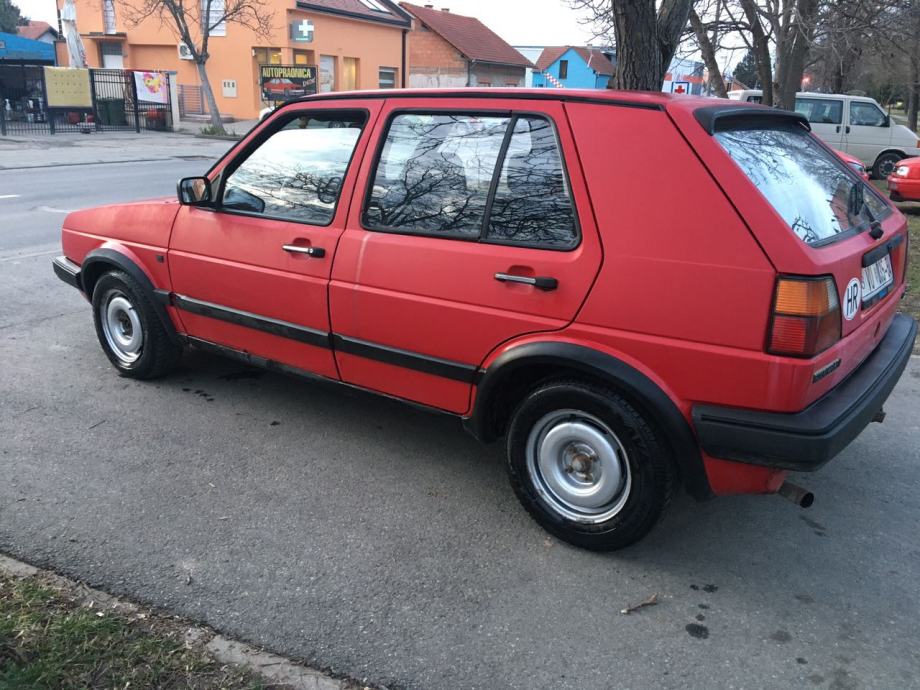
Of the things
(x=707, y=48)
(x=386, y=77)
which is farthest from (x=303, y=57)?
(x=707, y=48)

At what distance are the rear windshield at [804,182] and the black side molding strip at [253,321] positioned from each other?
2074 millimetres

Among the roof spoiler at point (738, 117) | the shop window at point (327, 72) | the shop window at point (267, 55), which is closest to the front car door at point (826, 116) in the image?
the roof spoiler at point (738, 117)

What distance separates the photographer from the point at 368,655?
259 cm

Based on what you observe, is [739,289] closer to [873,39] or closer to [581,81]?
[873,39]

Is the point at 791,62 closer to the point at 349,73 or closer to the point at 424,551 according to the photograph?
the point at 424,551

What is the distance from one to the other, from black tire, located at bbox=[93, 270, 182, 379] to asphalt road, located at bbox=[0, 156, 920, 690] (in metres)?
0.23

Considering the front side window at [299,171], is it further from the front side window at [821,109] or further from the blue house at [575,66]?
the blue house at [575,66]

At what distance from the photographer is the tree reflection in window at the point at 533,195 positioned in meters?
3.11

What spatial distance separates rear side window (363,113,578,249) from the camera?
10.3ft

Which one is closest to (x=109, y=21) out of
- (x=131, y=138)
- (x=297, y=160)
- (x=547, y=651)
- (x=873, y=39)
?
(x=131, y=138)

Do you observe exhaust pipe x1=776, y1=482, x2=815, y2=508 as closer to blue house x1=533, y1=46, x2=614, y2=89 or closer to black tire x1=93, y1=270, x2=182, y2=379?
black tire x1=93, y1=270, x2=182, y2=379

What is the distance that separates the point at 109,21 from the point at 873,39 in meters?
34.5

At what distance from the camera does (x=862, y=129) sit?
61.2ft

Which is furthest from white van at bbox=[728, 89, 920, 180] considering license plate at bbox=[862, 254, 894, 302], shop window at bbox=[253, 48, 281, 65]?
shop window at bbox=[253, 48, 281, 65]
